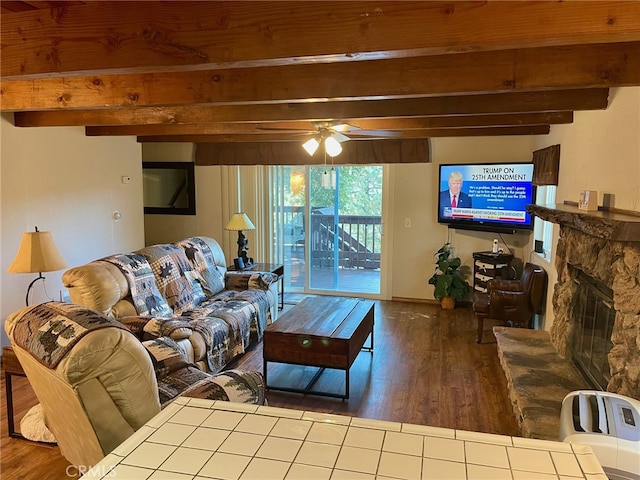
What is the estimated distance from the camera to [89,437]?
1929mm

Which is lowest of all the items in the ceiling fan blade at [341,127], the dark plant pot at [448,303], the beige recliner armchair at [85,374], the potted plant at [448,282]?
the dark plant pot at [448,303]

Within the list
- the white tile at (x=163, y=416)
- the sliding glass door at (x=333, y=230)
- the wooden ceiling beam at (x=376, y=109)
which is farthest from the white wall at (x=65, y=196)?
the white tile at (x=163, y=416)

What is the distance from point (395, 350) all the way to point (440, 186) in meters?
2.35

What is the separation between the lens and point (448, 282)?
589 cm

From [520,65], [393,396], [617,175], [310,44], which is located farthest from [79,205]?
[617,175]

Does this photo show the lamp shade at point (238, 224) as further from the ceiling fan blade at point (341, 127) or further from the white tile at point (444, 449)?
the white tile at point (444, 449)

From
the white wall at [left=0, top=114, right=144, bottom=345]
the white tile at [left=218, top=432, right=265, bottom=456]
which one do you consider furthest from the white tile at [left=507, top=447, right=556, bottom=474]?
the white wall at [left=0, top=114, right=144, bottom=345]

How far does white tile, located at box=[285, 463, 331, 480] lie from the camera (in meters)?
1.02

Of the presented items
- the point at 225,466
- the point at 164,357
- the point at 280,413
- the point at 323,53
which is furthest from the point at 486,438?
the point at 164,357

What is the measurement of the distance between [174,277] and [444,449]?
12.1ft

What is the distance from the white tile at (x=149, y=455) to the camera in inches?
42.4

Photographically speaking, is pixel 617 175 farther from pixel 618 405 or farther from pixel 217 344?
pixel 217 344

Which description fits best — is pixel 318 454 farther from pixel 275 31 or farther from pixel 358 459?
pixel 275 31

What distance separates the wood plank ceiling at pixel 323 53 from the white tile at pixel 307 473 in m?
1.34
